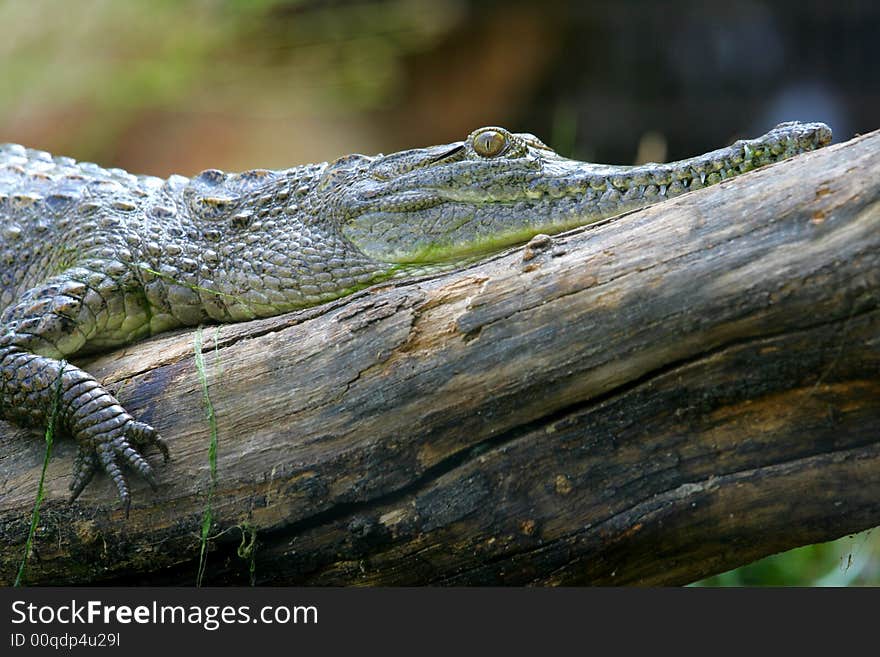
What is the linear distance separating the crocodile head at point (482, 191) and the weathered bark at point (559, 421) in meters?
0.31

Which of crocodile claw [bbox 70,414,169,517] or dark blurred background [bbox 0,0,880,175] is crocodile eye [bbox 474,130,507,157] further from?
dark blurred background [bbox 0,0,880,175]

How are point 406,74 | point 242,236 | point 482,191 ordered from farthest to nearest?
point 406,74
point 242,236
point 482,191

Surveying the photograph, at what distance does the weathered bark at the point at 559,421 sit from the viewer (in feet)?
6.79

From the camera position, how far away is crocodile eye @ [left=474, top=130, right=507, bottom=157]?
3.01 meters

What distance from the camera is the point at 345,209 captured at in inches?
124

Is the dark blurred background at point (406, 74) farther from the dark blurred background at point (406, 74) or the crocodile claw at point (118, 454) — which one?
the crocodile claw at point (118, 454)

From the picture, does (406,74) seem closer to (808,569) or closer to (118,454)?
(808,569)

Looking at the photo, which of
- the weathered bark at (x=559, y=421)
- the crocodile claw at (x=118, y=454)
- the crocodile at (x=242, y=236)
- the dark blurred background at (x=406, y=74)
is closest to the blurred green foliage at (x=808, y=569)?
the weathered bark at (x=559, y=421)

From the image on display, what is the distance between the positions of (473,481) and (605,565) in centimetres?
42

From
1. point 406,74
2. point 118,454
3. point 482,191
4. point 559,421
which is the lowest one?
point 559,421

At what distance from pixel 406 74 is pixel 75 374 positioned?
7.71 metres

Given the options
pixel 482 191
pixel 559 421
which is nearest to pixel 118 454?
pixel 559 421

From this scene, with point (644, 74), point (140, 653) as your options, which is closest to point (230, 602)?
point (140, 653)

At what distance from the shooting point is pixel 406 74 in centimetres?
978
